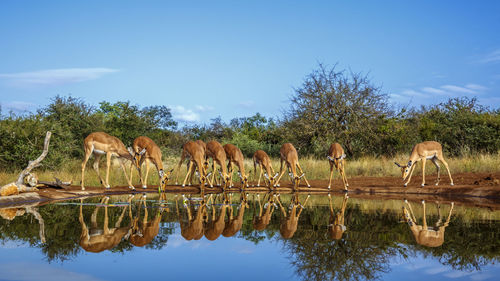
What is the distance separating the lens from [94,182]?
18203mm

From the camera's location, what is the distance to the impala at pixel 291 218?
8.84 metres

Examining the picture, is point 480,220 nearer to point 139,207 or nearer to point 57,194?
point 139,207

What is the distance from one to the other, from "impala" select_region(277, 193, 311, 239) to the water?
2 centimetres

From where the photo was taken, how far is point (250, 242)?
8.27 metres

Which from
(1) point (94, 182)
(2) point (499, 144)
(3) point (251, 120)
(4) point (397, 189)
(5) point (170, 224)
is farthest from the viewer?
(3) point (251, 120)

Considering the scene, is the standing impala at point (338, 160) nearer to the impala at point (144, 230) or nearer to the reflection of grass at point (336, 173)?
the reflection of grass at point (336, 173)

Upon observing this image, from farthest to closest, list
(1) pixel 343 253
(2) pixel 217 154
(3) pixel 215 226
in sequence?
(2) pixel 217 154, (3) pixel 215 226, (1) pixel 343 253

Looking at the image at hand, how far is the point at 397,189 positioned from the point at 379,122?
13.2m

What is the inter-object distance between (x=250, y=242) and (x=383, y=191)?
32.9 ft

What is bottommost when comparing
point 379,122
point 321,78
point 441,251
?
point 441,251

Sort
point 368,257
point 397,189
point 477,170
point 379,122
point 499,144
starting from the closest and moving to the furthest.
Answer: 1. point 368,257
2. point 397,189
3. point 477,170
4. point 499,144
5. point 379,122

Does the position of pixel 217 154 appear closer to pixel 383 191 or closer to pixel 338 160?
pixel 338 160

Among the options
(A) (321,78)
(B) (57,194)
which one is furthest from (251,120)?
(B) (57,194)

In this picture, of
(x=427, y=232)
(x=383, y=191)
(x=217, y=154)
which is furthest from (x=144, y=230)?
(x=383, y=191)
